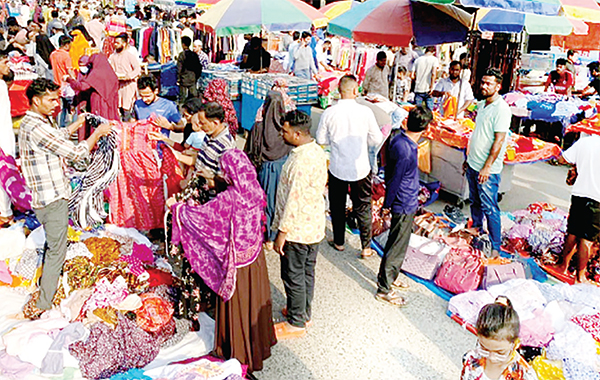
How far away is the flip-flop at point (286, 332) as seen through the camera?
4219 millimetres

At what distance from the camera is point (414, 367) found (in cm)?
398

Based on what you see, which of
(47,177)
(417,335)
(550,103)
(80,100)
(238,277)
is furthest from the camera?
(550,103)

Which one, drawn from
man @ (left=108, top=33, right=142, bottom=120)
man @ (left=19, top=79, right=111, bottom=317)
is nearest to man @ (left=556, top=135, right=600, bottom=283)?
man @ (left=19, top=79, right=111, bottom=317)

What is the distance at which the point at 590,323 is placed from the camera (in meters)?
4.18

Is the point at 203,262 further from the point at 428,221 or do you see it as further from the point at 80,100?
the point at 80,100

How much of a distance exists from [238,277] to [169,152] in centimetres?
194

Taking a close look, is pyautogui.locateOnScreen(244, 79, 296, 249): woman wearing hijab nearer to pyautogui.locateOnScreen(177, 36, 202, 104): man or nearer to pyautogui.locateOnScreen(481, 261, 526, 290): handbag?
pyautogui.locateOnScreen(481, 261, 526, 290): handbag

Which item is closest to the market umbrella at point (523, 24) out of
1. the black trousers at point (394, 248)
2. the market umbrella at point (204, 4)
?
the black trousers at point (394, 248)

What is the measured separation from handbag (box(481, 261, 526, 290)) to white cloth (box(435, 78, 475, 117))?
123 inches

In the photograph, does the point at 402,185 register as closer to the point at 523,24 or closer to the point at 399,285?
the point at 399,285

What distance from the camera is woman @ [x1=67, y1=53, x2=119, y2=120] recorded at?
7.07 m

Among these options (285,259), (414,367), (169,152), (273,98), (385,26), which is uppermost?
(385,26)

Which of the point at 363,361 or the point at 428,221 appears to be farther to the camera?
the point at 428,221

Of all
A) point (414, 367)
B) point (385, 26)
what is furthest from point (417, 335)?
point (385, 26)
